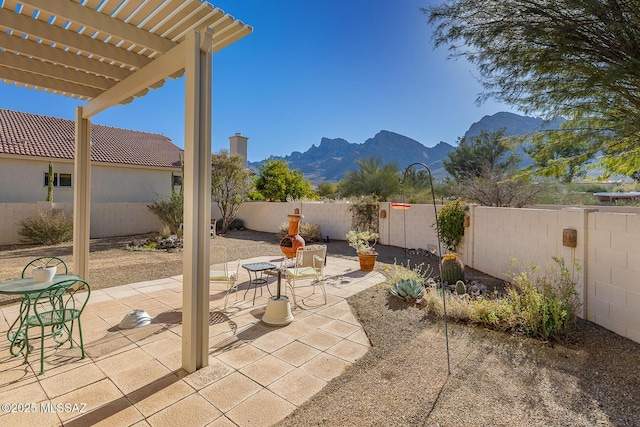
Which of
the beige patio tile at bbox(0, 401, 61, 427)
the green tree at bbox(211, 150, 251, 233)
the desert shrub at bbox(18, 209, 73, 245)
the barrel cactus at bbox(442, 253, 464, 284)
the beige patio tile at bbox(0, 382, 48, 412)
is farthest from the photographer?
the green tree at bbox(211, 150, 251, 233)

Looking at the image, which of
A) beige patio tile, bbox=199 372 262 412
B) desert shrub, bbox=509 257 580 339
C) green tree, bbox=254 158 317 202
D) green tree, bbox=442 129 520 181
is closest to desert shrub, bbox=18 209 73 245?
green tree, bbox=254 158 317 202

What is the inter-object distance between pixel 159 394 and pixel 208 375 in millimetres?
392

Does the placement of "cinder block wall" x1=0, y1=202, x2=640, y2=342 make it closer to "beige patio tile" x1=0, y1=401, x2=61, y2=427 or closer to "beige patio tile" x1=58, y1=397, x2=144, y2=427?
"beige patio tile" x1=58, y1=397, x2=144, y2=427

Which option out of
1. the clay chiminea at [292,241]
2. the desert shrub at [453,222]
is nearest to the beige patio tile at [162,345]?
the clay chiminea at [292,241]

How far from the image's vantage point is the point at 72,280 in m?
3.00

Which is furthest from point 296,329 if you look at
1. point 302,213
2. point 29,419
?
point 302,213

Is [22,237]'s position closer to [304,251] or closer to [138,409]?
[304,251]

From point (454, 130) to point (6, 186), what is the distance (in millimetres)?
31009

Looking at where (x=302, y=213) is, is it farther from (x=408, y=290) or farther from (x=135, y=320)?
(x=135, y=320)

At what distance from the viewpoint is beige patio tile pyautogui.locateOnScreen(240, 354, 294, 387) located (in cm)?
264

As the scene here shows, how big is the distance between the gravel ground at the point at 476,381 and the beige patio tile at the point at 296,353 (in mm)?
448

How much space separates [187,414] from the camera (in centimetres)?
217

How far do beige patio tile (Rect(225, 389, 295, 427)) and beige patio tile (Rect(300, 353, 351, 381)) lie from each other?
47cm

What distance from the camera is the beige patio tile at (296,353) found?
9.73ft
